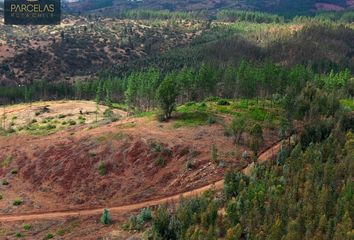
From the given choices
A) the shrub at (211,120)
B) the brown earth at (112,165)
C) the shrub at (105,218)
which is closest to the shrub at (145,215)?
the shrub at (105,218)

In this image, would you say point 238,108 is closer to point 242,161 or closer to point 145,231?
point 242,161

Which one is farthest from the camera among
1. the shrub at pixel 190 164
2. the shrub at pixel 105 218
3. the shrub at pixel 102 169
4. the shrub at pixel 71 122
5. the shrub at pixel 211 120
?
the shrub at pixel 71 122

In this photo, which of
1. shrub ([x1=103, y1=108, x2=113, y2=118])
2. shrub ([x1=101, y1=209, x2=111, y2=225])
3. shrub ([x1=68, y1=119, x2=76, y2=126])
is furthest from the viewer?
shrub ([x1=103, y1=108, x2=113, y2=118])

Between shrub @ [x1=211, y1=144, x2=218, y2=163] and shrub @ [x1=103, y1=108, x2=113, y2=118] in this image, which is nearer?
shrub @ [x1=211, y1=144, x2=218, y2=163]

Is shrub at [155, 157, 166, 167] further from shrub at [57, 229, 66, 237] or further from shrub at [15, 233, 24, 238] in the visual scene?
shrub at [15, 233, 24, 238]

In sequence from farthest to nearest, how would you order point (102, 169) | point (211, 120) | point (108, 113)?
point (108, 113) < point (211, 120) < point (102, 169)

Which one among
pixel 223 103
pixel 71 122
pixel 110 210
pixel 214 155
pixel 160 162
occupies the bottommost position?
pixel 110 210

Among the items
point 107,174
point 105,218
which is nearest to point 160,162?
point 107,174

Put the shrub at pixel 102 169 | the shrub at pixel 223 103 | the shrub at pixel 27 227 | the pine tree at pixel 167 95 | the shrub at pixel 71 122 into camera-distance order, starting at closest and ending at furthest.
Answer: the shrub at pixel 27 227 → the shrub at pixel 102 169 → the pine tree at pixel 167 95 → the shrub at pixel 223 103 → the shrub at pixel 71 122

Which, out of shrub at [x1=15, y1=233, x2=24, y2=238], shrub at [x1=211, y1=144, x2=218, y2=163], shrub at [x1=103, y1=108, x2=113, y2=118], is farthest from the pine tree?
shrub at [x1=15, y1=233, x2=24, y2=238]

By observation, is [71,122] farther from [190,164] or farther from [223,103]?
[190,164]

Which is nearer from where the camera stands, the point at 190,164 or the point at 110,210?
the point at 110,210

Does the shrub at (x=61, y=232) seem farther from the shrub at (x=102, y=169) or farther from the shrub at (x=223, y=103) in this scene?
the shrub at (x=223, y=103)
